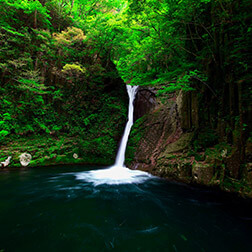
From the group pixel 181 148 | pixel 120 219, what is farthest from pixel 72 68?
pixel 120 219

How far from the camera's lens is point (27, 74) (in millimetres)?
8297

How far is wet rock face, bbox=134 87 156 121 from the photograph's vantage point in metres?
8.35

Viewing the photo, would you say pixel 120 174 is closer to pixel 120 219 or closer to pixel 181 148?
pixel 181 148

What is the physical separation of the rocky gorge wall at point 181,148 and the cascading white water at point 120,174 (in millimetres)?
550

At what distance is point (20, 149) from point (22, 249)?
6.91 meters

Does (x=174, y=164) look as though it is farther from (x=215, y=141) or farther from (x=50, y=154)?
(x=50, y=154)

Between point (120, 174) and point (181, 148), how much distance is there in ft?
10.1

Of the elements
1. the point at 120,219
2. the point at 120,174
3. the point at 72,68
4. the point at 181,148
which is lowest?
the point at 120,174

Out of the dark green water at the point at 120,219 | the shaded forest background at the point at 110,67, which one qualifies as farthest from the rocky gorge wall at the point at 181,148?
the dark green water at the point at 120,219

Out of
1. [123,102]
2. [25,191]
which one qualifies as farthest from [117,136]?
[25,191]

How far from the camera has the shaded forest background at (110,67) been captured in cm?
382

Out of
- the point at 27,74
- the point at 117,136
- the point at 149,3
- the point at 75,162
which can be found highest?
the point at 149,3

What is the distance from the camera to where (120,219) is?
2.83 meters

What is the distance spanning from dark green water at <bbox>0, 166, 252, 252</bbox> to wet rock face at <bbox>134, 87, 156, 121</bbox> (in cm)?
502
